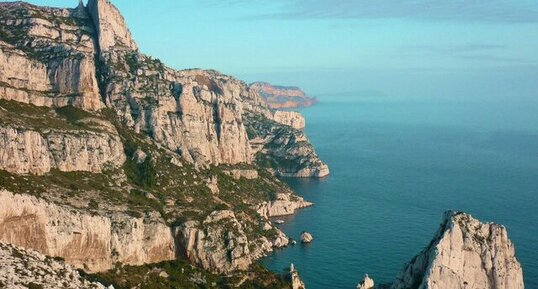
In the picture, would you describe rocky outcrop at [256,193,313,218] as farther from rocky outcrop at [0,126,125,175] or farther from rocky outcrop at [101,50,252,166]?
rocky outcrop at [0,126,125,175]

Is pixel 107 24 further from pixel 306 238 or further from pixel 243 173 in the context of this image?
pixel 306 238

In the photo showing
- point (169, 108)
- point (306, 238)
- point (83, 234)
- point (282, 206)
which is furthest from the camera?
point (282, 206)

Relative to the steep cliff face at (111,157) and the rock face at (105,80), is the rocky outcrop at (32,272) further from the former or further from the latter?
the rock face at (105,80)

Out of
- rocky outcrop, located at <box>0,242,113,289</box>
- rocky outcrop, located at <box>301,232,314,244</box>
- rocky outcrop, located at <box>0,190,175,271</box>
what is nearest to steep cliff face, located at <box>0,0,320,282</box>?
rocky outcrop, located at <box>0,190,175,271</box>

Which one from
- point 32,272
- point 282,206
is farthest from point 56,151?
point 282,206

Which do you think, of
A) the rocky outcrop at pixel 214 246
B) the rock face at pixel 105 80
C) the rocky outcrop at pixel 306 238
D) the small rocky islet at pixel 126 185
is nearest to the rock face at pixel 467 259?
the small rocky islet at pixel 126 185

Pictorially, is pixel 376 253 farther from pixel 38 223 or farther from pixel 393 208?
pixel 38 223
